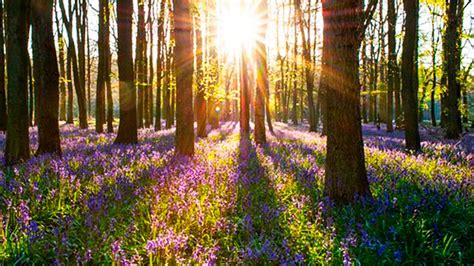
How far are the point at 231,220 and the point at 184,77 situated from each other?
7191 millimetres

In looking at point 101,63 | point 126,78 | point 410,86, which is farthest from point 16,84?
point 101,63

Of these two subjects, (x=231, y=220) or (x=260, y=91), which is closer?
(x=231, y=220)

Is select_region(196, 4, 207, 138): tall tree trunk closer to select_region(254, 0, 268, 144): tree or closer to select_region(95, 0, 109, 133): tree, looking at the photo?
select_region(254, 0, 268, 144): tree

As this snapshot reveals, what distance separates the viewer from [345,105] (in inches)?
220

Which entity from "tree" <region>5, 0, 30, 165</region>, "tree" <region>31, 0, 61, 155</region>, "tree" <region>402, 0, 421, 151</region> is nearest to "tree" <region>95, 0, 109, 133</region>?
"tree" <region>31, 0, 61, 155</region>

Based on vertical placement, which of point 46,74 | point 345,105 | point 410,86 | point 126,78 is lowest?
point 345,105

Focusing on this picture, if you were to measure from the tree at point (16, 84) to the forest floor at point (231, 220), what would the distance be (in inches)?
76.9

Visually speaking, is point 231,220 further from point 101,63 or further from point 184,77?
point 101,63

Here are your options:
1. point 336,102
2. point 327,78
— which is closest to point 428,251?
point 336,102

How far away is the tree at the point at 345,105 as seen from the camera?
5.52m

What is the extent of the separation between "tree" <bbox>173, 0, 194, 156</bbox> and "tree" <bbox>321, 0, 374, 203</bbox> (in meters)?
5.75

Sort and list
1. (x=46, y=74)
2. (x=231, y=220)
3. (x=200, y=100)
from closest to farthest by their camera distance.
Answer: (x=231, y=220) < (x=46, y=74) < (x=200, y=100)

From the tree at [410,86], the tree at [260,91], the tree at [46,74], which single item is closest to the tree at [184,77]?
the tree at [46,74]

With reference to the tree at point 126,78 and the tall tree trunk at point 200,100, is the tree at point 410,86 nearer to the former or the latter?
the tall tree trunk at point 200,100
